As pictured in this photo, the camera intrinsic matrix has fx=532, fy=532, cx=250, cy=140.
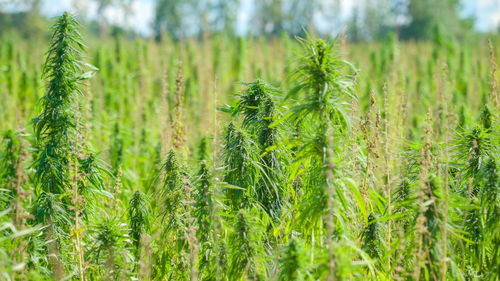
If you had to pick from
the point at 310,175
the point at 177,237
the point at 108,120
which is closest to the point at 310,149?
the point at 310,175

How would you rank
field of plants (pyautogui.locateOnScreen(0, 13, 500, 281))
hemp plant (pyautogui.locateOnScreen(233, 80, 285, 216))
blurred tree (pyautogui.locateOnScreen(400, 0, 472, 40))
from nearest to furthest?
field of plants (pyautogui.locateOnScreen(0, 13, 500, 281)) < hemp plant (pyautogui.locateOnScreen(233, 80, 285, 216)) < blurred tree (pyautogui.locateOnScreen(400, 0, 472, 40))

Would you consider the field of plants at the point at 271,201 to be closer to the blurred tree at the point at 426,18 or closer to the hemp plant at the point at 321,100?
the hemp plant at the point at 321,100

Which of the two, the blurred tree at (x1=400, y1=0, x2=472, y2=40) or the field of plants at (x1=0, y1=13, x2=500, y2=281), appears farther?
the blurred tree at (x1=400, y1=0, x2=472, y2=40)

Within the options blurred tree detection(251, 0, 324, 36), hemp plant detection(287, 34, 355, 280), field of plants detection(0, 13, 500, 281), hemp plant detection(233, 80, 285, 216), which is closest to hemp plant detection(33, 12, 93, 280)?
field of plants detection(0, 13, 500, 281)

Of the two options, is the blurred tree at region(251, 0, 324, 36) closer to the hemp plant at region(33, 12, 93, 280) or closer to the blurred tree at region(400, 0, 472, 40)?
the blurred tree at region(400, 0, 472, 40)

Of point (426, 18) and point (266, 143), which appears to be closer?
point (266, 143)

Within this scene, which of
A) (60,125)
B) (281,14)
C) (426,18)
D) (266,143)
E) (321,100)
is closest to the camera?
(321,100)

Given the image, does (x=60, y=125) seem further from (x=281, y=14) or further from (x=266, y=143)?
(x=281, y=14)

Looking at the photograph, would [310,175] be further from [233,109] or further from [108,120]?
[108,120]

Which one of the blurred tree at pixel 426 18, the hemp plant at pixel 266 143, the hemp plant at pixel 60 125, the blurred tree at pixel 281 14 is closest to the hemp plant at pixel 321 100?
the hemp plant at pixel 266 143

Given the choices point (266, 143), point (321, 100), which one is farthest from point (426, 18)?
point (321, 100)

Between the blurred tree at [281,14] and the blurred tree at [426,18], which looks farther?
the blurred tree at [281,14]

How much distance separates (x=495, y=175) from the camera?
3.52 m

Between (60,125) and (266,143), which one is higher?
(60,125)
